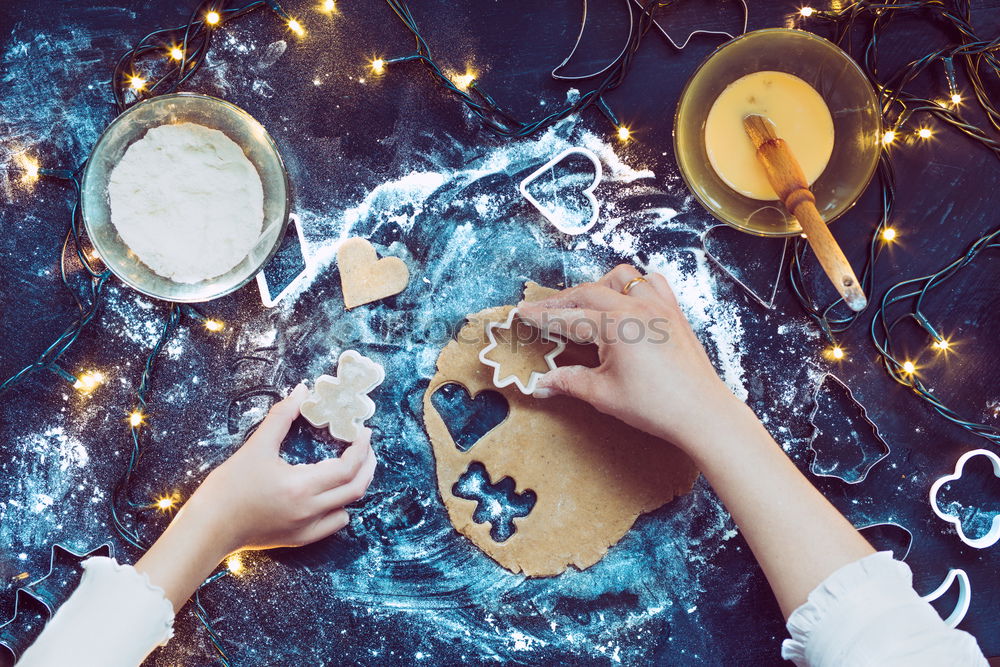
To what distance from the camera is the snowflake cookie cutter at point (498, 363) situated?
1480mm

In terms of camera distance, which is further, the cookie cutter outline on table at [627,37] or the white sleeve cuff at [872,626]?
the cookie cutter outline on table at [627,37]

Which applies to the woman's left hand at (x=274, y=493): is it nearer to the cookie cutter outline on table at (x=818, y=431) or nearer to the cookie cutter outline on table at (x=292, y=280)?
the cookie cutter outline on table at (x=292, y=280)

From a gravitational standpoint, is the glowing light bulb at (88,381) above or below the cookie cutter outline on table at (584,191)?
below

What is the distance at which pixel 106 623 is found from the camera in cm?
128

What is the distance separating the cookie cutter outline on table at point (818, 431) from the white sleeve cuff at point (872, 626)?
0.31 metres

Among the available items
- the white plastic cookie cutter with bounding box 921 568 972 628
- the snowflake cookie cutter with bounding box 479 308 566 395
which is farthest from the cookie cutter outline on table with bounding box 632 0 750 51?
the white plastic cookie cutter with bounding box 921 568 972 628

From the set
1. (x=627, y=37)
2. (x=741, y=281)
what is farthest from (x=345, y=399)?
(x=627, y=37)

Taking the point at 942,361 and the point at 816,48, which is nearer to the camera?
the point at 816,48

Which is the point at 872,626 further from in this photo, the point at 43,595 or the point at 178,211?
the point at 43,595

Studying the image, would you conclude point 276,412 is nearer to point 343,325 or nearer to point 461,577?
point 343,325

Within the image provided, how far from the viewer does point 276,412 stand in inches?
57.6

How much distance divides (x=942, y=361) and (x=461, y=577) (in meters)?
1.24

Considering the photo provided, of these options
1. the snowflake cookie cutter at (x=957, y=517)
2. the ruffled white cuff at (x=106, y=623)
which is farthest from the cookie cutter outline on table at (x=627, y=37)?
the ruffled white cuff at (x=106, y=623)

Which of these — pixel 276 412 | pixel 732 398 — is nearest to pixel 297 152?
pixel 276 412
